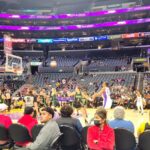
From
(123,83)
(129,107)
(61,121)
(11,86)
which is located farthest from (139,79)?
(61,121)

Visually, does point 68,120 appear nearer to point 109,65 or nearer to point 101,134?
point 101,134

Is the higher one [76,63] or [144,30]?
[144,30]

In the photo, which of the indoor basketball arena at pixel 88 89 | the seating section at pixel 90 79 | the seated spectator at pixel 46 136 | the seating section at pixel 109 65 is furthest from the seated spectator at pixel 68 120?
the seating section at pixel 109 65

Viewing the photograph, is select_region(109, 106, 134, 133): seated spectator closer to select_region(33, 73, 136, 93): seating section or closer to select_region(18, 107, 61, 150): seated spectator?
select_region(18, 107, 61, 150): seated spectator

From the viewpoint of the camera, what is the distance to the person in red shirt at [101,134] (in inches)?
213

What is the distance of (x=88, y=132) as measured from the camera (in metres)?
5.64

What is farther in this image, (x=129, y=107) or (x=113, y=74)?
(x=113, y=74)

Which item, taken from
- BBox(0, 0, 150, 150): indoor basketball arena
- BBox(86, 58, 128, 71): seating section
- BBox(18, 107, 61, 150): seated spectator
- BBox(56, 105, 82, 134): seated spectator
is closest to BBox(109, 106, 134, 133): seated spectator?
BBox(0, 0, 150, 150): indoor basketball arena

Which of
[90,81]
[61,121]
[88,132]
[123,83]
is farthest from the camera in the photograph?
[90,81]

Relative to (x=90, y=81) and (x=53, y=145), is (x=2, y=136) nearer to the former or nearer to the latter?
(x=53, y=145)

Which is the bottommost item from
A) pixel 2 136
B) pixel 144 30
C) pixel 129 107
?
pixel 129 107

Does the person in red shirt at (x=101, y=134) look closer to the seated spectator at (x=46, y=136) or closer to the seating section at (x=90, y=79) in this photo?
the seated spectator at (x=46, y=136)

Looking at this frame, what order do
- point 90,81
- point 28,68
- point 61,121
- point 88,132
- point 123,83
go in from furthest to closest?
point 28,68
point 90,81
point 123,83
point 61,121
point 88,132

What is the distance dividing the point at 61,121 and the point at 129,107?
1964cm
